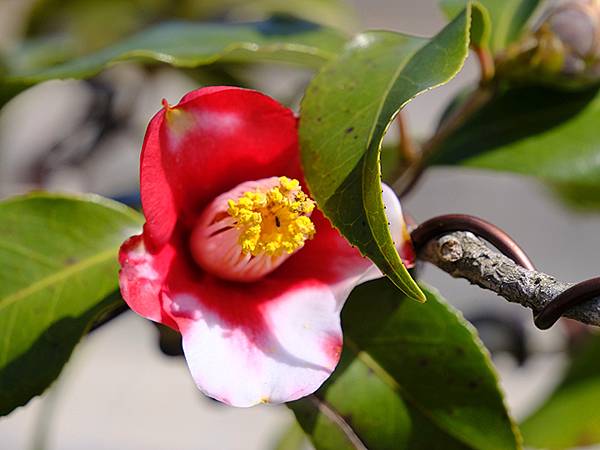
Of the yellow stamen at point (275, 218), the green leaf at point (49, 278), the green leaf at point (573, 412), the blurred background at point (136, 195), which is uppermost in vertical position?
the yellow stamen at point (275, 218)

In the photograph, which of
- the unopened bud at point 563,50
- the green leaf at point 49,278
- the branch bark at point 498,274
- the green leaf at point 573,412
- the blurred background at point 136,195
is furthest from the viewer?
the blurred background at point 136,195

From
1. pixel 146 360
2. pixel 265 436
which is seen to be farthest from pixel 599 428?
pixel 146 360

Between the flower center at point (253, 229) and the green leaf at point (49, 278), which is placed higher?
the flower center at point (253, 229)

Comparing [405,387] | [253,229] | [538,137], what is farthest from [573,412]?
[253,229]

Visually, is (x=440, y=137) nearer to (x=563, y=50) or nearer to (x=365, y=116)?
(x=563, y=50)

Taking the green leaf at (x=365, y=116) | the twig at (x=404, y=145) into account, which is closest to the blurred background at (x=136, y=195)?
the twig at (x=404, y=145)

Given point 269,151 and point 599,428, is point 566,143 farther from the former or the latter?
point 599,428

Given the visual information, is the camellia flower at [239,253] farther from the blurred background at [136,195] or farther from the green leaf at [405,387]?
the blurred background at [136,195]
